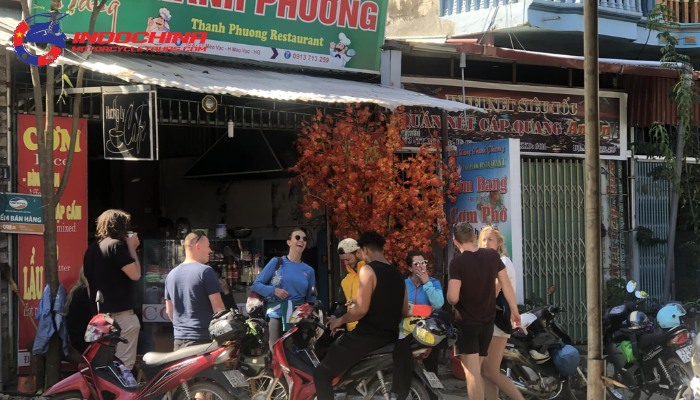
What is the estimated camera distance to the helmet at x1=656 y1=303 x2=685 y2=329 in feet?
30.7

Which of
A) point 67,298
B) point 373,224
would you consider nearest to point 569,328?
point 373,224

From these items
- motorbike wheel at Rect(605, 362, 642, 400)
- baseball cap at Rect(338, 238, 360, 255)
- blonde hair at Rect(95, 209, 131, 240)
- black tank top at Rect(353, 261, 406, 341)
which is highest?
blonde hair at Rect(95, 209, 131, 240)

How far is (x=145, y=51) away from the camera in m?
11.3

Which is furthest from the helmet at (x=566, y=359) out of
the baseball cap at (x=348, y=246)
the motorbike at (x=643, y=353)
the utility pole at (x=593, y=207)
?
the baseball cap at (x=348, y=246)

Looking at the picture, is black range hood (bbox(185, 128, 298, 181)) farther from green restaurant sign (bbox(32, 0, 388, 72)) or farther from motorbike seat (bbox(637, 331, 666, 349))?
motorbike seat (bbox(637, 331, 666, 349))

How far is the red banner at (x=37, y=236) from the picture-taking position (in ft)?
32.4

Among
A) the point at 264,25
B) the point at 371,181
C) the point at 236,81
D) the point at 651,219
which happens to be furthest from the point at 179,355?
the point at 651,219

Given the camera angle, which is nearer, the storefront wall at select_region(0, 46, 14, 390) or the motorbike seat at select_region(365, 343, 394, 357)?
the motorbike seat at select_region(365, 343, 394, 357)

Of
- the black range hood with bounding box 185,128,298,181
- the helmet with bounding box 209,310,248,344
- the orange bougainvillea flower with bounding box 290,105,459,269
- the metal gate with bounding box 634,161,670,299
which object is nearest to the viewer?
the helmet with bounding box 209,310,248,344

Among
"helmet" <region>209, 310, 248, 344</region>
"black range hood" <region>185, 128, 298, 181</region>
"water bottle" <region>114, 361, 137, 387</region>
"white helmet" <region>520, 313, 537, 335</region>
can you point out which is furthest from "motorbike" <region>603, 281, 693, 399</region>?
"black range hood" <region>185, 128, 298, 181</region>

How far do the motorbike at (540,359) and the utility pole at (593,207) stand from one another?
1640 millimetres

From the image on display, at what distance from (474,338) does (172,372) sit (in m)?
2.35

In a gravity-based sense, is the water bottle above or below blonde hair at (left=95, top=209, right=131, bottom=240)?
below

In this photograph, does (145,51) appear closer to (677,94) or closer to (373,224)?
(373,224)
